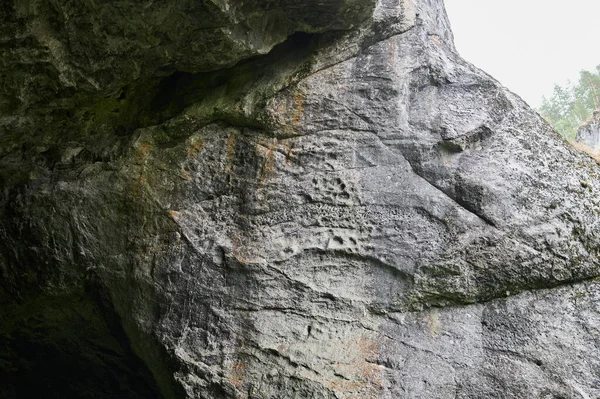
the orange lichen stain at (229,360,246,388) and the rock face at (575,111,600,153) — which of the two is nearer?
the orange lichen stain at (229,360,246,388)

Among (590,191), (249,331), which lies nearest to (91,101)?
(249,331)

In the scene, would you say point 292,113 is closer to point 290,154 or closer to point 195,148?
point 290,154

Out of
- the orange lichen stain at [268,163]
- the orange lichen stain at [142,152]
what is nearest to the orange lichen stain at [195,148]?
the orange lichen stain at [142,152]

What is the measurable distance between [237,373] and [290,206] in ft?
5.62

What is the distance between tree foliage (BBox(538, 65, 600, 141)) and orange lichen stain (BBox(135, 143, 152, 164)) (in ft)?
78.5

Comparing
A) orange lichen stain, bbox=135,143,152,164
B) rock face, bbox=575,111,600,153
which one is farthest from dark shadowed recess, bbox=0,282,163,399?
rock face, bbox=575,111,600,153

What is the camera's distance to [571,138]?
25500mm

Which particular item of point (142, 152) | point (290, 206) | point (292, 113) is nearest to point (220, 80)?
point (292, 113)

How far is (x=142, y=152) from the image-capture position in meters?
Result: 5.91

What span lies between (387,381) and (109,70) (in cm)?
393

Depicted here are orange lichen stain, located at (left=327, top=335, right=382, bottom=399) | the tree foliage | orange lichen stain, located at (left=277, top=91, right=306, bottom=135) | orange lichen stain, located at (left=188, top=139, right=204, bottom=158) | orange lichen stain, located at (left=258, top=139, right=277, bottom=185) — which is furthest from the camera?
the tree foliage

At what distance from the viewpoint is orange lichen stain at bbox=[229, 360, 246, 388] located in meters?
4.99

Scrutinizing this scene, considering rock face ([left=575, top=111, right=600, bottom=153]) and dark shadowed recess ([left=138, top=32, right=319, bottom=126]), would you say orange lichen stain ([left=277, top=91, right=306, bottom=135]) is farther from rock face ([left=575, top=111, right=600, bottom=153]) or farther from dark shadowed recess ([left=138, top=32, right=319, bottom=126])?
rock face ([left=575, top=111, right=600, bottom=153])

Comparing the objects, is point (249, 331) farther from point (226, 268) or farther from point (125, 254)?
point (125, 254)
